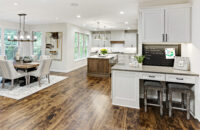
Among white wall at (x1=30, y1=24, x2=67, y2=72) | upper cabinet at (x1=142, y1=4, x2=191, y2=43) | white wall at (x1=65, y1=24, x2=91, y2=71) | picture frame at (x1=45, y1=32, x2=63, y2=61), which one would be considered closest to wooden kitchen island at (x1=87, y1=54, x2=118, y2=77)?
white wall at (x1=65, y1=24, x2=91, y2=71)

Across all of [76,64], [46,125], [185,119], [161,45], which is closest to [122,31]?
[76,64]

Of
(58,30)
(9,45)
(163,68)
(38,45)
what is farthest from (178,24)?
(9,45)

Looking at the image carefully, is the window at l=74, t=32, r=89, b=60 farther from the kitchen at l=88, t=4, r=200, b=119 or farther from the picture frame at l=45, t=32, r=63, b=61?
the kitchen at l=88, t=4, r=200, b=119

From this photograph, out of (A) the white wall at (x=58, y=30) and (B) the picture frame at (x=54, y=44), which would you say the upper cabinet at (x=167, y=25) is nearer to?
(A) the white wall at (x=58, y=30)

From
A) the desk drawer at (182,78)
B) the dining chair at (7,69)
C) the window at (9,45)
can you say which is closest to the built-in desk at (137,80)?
the desk drawer at (182,78)

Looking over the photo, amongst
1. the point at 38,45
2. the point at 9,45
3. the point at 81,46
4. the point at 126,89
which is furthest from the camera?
the point at 81,46

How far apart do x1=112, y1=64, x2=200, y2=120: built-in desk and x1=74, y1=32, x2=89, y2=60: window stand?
217 inches

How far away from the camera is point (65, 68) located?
6910mm

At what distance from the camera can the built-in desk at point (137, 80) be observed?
244 cm

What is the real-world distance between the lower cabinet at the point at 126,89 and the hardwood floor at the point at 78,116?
0.17m

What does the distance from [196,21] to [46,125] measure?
350cm

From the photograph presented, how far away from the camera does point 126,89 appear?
2891mm

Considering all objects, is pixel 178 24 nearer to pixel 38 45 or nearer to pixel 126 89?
pixel 126 89

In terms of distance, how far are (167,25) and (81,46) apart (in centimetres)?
663
